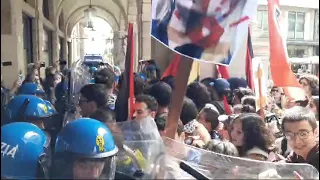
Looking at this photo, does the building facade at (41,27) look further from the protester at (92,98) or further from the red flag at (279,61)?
the red flag at (279,61)

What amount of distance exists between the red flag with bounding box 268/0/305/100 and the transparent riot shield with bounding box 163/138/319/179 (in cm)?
59

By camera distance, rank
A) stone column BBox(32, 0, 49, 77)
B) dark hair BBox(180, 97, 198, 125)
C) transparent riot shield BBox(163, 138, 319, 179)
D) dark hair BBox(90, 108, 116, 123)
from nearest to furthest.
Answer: transparent riot shield BBox(163, 138, 319, 179), dark hair BBox(90, 108, 116, 123), dark hair BBox(180, 97, 198, 125), stone column BBox(32, 0, 49, 77)

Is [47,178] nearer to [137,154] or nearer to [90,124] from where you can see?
[137,154]

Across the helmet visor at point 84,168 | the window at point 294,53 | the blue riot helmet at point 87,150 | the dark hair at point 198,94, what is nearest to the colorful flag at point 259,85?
the window at point 294,53

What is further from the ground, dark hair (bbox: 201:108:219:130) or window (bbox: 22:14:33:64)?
window (bbox: 22:14:33:64)

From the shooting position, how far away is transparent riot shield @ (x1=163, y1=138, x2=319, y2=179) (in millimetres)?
1669

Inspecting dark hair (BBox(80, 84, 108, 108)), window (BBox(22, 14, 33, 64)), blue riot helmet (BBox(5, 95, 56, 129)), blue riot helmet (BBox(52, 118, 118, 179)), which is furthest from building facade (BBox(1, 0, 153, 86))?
blue riot helmet (BBox(52, 118, 118, 179))

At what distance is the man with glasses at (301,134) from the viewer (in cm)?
226

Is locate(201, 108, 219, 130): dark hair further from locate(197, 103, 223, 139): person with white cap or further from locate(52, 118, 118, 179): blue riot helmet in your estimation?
locate(52, 118, 118, 179): blue riot helmet

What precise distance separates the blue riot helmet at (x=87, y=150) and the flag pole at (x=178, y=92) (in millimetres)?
478

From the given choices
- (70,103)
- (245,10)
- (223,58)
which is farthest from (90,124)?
(70,103)

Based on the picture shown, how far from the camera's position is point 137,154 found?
1781 mm

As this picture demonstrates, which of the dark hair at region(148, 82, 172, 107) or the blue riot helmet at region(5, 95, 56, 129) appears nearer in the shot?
the blue riot helmet at region(5, 95, 56, 129)

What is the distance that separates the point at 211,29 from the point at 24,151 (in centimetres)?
104
